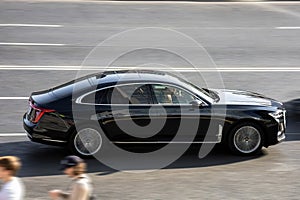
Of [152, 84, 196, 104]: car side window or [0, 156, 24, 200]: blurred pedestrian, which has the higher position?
[152, 84, 196, 104]: car side window

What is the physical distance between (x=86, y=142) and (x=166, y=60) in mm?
7117

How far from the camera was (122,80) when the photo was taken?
528 inches

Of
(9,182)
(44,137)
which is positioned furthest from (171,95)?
(9,182)

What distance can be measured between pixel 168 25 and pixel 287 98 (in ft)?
23.3

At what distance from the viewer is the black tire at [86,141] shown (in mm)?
13078

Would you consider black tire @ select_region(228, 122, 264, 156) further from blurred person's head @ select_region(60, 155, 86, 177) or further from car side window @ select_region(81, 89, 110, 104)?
blurred person's head @ select_region(60, 155, 86, 177)

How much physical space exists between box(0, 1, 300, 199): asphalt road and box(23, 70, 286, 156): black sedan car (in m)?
0.39

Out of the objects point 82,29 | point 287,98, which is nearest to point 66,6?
point 82,29

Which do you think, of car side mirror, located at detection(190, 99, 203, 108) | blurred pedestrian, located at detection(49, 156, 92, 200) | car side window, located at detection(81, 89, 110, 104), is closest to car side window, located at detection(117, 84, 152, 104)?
car side window, located at detection(81, 89, 110, 104)

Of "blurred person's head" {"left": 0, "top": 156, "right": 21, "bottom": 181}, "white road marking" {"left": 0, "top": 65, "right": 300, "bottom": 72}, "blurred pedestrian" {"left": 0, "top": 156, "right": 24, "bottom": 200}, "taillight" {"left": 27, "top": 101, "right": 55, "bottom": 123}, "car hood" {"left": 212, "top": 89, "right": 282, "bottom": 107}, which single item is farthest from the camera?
"white road marking" {"left": 0, "top": 65, "right": 300, "bottom": 72}

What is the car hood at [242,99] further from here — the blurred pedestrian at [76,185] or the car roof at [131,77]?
the blurred pedestrian at [76,185]

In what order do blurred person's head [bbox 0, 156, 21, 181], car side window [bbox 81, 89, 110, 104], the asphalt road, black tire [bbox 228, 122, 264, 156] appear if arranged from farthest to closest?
1. black tire [bbox 228, 122, 264, 156]
2. car side window [bbox 81, 89, 110, 104]
3. the asphalt road
4. blurred person's head [bbox 0, 156, 21, 181]

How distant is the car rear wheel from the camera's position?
42.9ft

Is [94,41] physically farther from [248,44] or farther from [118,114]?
[118,114]
